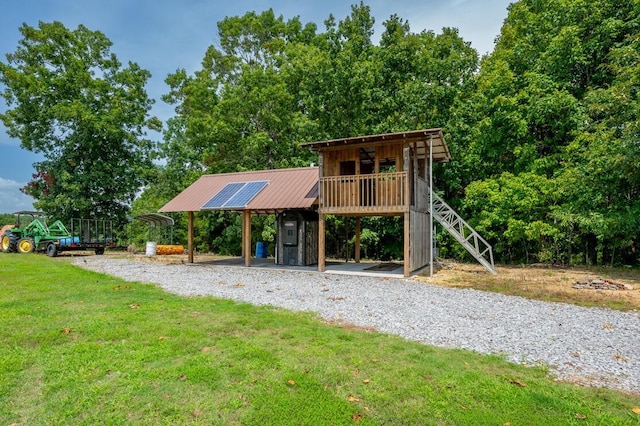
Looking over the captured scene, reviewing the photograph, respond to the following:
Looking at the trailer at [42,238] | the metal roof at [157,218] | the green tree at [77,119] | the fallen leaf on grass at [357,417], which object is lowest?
the fallen leaf on grass at [357,417]

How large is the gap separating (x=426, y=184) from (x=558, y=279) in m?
5.85

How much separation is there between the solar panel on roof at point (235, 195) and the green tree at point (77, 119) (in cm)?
1496

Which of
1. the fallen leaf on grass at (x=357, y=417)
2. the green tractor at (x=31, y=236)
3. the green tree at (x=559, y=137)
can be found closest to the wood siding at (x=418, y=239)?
the green tree at (x=559, y=137)

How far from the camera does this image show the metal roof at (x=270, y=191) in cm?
1411

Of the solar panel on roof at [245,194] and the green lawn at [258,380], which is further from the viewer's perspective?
the solar panel on roof at [245,194]

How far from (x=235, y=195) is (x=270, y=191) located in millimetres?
1488

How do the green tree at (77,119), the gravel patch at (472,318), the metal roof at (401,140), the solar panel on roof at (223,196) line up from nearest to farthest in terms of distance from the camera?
the gravel patch at (472,318) < the metal roof at (401,140) < the solar panel on roof at (223,196) < the green tree at (77,119)

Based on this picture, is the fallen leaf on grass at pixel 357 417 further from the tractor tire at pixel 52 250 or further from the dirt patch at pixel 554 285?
the tractor tire at pixel 52 250

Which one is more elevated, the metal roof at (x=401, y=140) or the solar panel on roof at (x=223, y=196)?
the metal roof at (x=401, y=140)

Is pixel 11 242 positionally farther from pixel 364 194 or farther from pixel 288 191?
pixel 364 194

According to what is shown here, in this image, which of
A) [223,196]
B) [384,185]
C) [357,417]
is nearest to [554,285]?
[384,185]

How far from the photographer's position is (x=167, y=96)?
30344 mm

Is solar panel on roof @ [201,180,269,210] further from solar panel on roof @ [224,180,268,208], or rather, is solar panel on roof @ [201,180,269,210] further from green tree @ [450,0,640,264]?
green tree @ [450,0,640,264]

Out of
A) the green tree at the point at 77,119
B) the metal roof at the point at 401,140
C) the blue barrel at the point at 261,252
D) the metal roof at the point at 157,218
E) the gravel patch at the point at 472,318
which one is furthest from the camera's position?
the green tree at the point at 77,119
